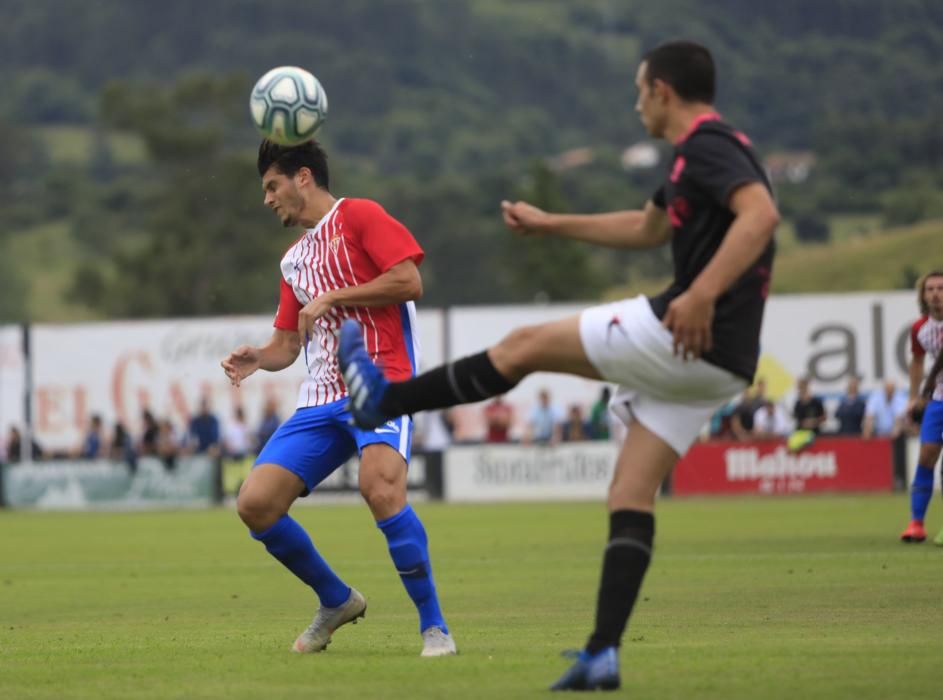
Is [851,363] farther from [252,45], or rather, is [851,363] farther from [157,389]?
[252,45]

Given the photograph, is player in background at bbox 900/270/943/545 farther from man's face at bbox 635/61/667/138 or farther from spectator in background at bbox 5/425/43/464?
spectator in background at bbox 5/425/43/464

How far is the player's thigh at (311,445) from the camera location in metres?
8.60

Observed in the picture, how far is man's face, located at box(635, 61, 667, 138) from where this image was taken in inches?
276

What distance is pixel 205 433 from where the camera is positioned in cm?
3578

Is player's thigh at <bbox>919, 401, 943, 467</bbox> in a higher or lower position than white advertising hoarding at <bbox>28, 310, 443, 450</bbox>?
lower

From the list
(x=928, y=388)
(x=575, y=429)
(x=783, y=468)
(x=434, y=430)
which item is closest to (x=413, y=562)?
(x=928, y=388)

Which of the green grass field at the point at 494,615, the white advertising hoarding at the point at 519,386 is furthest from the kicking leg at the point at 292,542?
the white advertising hoarding at the point at 519,386

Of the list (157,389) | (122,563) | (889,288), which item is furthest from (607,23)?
(122,563)

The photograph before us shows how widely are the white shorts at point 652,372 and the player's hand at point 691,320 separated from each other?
4.1 inches

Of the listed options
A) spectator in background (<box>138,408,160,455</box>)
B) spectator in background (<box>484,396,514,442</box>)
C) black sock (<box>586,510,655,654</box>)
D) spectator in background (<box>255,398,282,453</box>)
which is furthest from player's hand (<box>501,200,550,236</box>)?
spectator in background (<box>138,408,160,455</box>)

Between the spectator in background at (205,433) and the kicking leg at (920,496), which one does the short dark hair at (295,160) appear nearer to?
the kicking leg at (920,496)

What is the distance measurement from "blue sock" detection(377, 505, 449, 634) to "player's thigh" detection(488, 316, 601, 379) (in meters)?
1.81

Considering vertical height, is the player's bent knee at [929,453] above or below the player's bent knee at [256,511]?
below

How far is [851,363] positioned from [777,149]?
113 metres
